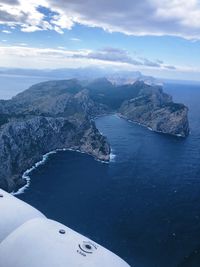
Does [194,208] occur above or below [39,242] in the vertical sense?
below

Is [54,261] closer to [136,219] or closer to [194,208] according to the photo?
Result: [136,219]

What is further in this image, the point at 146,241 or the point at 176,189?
the point at 176,189

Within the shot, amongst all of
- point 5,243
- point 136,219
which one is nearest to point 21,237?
point 5,243

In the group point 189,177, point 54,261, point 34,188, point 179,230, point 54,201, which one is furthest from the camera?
point 189,177

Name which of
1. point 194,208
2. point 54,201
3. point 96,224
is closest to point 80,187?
point 54,201

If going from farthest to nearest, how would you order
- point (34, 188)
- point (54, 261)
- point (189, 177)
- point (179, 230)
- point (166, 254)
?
point (189, 177)
point (34, 188)
point (179, 230)
point (166, 254)
point (54, 261)
